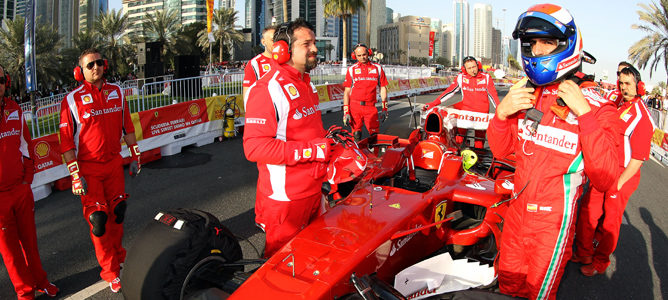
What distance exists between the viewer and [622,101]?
462cm

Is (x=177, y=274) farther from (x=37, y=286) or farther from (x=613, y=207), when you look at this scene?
(x=613, y=207)

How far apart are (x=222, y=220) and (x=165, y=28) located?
185 feet

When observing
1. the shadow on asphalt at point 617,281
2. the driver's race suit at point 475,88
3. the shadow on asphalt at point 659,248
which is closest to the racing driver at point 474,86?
the driver's race suit at point 475,88

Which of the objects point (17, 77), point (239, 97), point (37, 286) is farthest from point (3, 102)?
point (17, 77)

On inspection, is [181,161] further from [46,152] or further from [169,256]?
[169,256]

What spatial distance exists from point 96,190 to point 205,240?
1.58 metres

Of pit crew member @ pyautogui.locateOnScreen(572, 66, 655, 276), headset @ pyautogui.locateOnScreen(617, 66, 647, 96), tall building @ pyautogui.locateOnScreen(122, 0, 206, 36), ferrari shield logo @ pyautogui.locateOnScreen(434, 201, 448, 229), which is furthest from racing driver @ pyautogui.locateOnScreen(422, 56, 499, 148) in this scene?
tall building @ pyautogui.locateOnScreen(122, 0, 206, 36)

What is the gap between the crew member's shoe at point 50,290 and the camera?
3.72m

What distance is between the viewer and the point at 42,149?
22.1ft

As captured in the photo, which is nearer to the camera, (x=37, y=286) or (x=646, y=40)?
(x=37, y=286)

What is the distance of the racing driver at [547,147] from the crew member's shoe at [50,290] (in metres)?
3.56

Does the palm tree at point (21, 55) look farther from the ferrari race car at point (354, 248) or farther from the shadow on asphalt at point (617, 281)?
the shadow on asphalt at point (617, 281)

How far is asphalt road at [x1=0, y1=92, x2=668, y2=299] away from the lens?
403 centimetres

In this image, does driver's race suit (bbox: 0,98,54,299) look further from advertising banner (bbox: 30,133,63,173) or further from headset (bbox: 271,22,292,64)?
advertising banner (bbox: 30,133,63,173)
